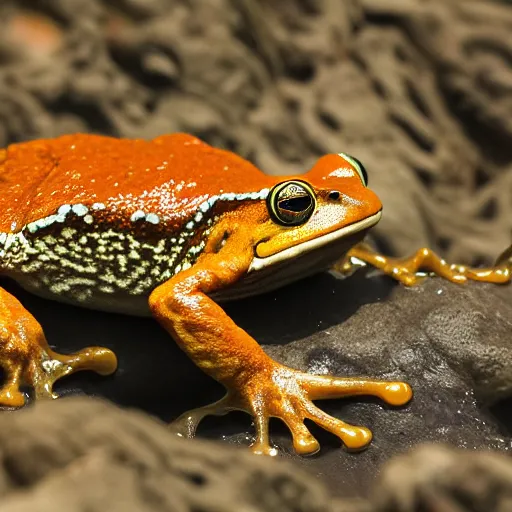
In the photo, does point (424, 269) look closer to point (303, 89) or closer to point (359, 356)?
point (359, 356)

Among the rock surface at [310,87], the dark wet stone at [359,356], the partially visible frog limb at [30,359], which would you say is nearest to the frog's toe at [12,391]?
the partially visible frog limb at [30,359]

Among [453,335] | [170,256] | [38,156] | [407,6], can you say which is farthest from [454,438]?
[407,6]

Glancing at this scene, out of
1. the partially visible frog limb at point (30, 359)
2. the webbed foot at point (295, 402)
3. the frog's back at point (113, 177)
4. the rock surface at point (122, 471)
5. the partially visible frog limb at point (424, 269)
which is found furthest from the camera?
the partially visible frog limb at point (424, 269)

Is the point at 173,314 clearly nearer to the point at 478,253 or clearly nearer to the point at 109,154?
the point at 109,154

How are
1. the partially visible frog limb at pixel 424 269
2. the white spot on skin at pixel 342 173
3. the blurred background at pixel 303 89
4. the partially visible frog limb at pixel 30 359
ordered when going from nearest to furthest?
the partially visible frog limb at pixel 30 359 → the white spot on skin at pixel 342 173 → the partially visible frog limb at pixel 424 269 → the blurred background at pixel 303 89

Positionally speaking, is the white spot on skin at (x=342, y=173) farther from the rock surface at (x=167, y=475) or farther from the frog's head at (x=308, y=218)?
the rock surface at (x=167, y=475)

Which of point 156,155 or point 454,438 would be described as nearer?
point 454,438

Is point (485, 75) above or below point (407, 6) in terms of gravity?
below

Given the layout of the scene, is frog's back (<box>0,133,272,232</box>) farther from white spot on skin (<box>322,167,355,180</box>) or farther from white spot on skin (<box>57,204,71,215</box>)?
white spot on skin (<box>322,167,355,180</box>)
